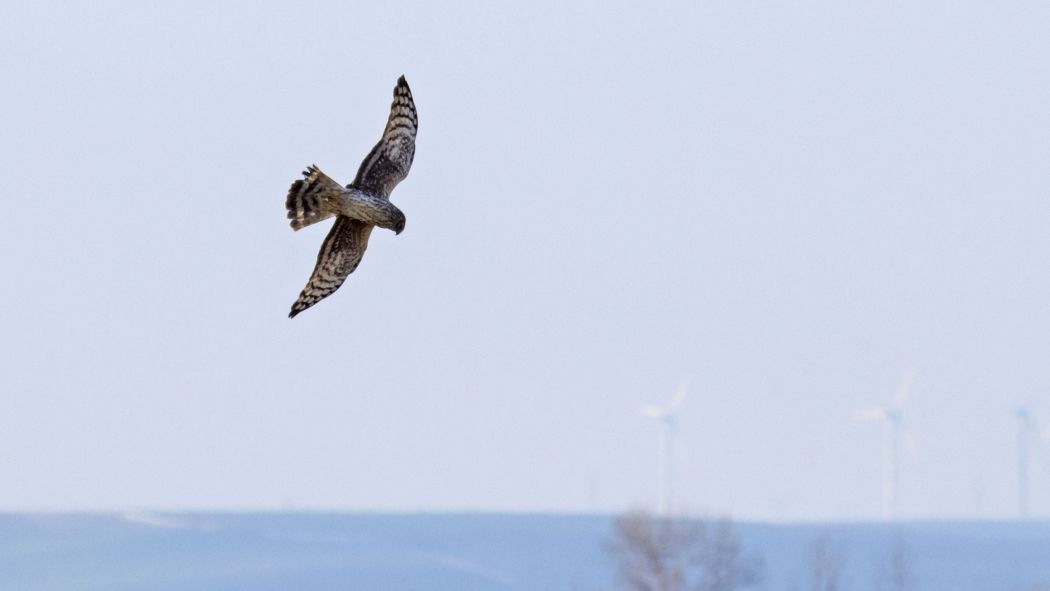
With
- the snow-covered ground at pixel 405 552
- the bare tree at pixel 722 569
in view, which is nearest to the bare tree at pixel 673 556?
the bare tree at pixel 722 569

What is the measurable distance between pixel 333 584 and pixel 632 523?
30.2 m

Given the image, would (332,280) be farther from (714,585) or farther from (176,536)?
(176,536)

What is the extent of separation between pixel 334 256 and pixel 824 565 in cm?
6457

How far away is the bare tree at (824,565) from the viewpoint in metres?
79.6

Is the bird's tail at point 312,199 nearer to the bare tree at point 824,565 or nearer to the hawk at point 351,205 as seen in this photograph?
the hawk at point 351,205

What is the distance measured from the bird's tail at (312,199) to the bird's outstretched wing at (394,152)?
21.2 inches

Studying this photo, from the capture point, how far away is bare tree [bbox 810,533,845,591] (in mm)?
79637

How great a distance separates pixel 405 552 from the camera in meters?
98.9

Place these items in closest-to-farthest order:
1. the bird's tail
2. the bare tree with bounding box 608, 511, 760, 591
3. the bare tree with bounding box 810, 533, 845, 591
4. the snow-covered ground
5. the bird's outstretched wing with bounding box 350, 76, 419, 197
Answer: the bird's tail
the bird's outstretched wing with bounding box 350, 76, 419, 197
the bare tree with bounding box 608, 511, 760, 591
the bare tree with bounding box 810, 533, 845, 591
the snow-covered ground

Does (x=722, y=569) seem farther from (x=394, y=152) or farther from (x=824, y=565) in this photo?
(x=394, y=152)

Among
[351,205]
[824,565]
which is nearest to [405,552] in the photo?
[824,565]

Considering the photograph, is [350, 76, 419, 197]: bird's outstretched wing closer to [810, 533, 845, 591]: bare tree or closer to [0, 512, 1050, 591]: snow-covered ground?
[810, 533, 845, 591]: bare tree

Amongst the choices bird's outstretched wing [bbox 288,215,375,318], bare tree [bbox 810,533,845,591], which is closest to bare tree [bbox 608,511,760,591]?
bare tree [bbox 810,533,845,591]

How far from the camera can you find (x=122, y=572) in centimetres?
9069
